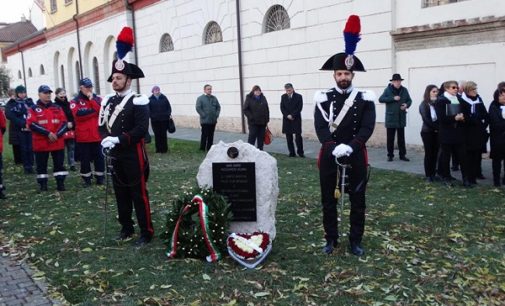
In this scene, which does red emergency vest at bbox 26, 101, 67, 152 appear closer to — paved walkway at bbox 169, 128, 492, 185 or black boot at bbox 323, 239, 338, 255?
black boot at bbox 323, 239, 338, 255

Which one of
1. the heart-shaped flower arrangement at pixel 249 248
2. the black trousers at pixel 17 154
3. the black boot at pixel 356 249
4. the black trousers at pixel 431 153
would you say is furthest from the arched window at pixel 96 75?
the black boot at pixel 356 249

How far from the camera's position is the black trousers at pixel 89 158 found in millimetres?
9828

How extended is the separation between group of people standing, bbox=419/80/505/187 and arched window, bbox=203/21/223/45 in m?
12.2

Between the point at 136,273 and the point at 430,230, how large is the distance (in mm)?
3513

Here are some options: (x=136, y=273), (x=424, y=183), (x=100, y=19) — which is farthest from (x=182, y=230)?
(x=100, y=19)

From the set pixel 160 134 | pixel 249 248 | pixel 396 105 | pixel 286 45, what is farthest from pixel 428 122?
pixel 286 45

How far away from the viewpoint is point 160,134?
1473cm

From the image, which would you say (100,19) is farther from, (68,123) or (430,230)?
(430,230)

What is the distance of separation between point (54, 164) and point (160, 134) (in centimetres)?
532

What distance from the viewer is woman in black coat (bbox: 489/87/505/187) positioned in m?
8.70

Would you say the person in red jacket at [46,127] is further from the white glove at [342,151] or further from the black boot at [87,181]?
the white glove at [342,151]

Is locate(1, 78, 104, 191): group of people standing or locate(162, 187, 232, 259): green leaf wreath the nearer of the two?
locate(162, 187, 232, 259): green leaf wreath

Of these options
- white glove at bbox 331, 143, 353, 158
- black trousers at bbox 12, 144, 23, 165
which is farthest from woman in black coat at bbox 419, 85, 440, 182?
black trousers at bbox 12, 144, 23, 165

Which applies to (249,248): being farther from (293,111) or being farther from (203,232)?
(293,111)
